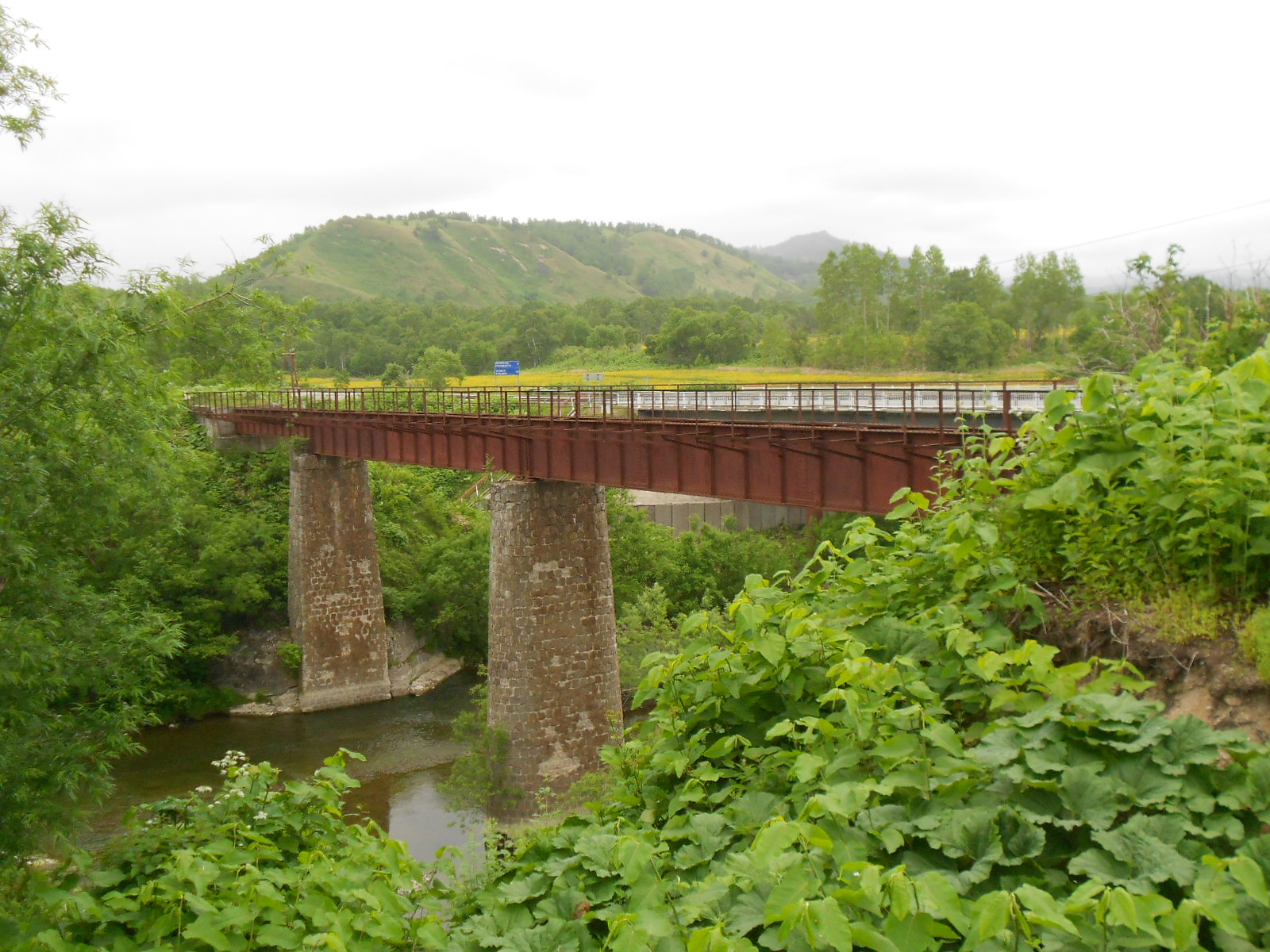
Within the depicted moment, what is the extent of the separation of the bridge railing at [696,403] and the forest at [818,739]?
1048 centimetres

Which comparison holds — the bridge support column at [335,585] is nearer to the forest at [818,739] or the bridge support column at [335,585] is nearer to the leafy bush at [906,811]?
the forest at [818,739]

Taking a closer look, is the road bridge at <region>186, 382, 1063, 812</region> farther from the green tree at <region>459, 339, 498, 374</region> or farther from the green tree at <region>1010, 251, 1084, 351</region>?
the green tree at <region>459, 339, 498, 374</region>

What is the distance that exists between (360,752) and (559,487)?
35.4 feet

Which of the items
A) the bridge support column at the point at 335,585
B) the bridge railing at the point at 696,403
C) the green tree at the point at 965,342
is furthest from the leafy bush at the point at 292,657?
the green tree at the point at 965,342

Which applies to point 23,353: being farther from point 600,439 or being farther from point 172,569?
point 172,569

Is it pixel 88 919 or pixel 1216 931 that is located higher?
pixel 1216 931

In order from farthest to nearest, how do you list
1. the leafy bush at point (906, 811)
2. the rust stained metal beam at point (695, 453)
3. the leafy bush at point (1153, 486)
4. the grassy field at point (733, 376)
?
the grassy field at point (733, 376), the rust stained metal beam at point (695, 453), the leafy bush at point (1153, 486), the leafy bush at point (906, 811)

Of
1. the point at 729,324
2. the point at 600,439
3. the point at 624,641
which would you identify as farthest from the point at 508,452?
the point at 729,324

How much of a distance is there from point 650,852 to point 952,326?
71833 mm

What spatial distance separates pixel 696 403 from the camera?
24.7 m

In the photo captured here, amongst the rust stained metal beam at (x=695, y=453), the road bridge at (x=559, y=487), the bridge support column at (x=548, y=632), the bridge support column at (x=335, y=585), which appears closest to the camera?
the rust stained metal beam at (x=695, y=453)

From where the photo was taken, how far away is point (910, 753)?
4.51 m

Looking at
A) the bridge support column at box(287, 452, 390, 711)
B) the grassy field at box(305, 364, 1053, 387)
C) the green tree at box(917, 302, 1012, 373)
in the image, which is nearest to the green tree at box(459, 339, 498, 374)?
the grassy field at box(305, 364, 1053, 387)

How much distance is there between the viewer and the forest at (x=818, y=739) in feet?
12.6
